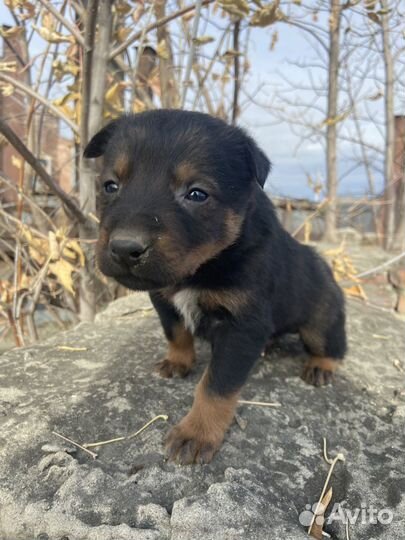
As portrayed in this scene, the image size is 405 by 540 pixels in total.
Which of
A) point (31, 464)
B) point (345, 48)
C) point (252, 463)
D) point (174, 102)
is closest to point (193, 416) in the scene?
point (252, 463)

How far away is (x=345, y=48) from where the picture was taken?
795 cm

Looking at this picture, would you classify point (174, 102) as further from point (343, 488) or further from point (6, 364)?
point (343, 488)

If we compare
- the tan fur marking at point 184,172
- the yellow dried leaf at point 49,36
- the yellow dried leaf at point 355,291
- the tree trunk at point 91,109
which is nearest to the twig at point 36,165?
the tree trunk at point 91,109

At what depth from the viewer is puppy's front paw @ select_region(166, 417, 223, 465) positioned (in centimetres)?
192

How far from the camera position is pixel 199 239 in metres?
2.02

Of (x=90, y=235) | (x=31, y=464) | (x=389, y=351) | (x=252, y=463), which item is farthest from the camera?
(x=90, y=235)

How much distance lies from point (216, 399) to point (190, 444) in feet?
0.74

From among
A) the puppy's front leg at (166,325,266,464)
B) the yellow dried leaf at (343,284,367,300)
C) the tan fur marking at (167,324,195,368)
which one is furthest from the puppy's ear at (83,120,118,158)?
the yellow dried leaf at (343,284,367,300)

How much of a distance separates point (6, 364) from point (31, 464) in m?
0.99

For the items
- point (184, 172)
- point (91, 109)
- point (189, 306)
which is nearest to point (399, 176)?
point (91, 109)

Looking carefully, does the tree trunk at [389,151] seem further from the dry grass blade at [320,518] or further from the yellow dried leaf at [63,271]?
the dry grass blade at [320,518]

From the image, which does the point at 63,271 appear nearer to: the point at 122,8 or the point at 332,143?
the point at 122,8

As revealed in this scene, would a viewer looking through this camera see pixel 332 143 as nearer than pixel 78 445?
No

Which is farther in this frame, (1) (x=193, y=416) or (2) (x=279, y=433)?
(2) (x=279, y=433)
